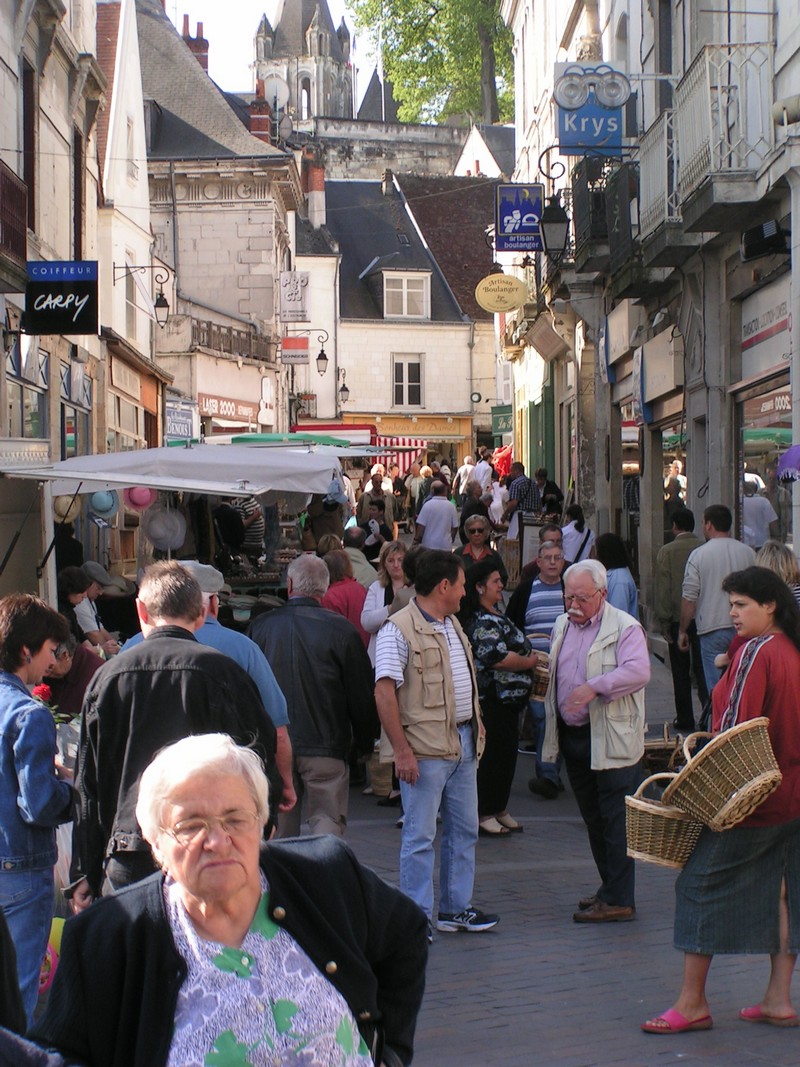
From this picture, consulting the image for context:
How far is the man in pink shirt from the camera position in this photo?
23.7 ft

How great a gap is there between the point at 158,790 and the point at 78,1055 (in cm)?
50

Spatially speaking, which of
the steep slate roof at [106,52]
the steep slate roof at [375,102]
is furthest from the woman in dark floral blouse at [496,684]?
the steep slate roof at [375,102]

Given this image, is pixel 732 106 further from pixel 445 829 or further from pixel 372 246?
pixel 372 246

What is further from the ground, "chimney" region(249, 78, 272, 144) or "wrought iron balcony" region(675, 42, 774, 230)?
"chimney" region(249, 78, 272, 144)

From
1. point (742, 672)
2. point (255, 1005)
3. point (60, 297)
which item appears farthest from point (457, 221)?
point (255, 1005)

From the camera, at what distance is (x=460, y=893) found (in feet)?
23.3

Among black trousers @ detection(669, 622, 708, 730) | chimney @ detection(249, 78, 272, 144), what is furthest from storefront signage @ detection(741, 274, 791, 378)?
chimney @ detection(249, 78, 272, 144)

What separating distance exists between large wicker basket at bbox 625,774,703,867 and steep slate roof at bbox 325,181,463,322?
5025cm

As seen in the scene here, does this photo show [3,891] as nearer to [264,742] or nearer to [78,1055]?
[264,742]

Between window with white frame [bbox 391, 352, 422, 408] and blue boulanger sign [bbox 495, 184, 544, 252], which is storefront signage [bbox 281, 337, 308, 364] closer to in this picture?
window with white frame [bbox 391, 352, 422, 408]

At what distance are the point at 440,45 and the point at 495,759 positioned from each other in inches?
1880

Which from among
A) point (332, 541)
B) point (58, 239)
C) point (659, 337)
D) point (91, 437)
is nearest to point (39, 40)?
point (58, 239)

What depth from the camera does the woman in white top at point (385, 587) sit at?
10.5 meters

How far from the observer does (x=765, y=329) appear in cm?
1409
